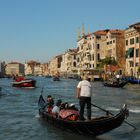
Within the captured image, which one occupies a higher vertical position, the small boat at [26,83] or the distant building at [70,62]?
the distant building at [70,62]

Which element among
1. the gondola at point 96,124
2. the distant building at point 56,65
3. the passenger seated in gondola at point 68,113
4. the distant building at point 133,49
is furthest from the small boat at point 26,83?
the distant building at point 56,65

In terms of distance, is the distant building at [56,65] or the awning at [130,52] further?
the distant building at [56,65]

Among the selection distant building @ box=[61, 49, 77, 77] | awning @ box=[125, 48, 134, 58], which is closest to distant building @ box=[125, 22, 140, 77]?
awning @ box=[125, 48, 134, 58]

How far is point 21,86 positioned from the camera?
42469mm

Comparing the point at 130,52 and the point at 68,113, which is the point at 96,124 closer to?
the point at 68,113

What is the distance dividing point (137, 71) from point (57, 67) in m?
89.8

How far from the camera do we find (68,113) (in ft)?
35.8

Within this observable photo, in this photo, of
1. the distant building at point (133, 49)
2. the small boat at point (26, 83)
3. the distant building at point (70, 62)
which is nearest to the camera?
the small boat at point (26, 83)

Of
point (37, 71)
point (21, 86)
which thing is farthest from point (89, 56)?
point (37, 71)

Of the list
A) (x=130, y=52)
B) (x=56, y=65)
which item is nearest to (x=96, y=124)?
(x=130, y=52)

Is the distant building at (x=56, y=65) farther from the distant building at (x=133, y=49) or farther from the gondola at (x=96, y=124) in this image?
the gondola at (x=96, y=124)

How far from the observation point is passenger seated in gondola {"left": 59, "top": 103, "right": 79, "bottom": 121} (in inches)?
420

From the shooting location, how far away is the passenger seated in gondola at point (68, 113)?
420 inches

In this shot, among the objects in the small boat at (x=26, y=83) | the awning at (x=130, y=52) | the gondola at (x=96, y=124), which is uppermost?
the awning at (x=130, y=52)
